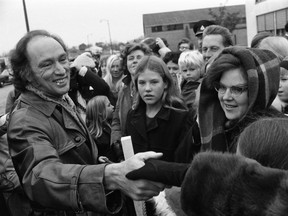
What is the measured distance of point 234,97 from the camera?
2016mm

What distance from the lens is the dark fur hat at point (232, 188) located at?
86cm

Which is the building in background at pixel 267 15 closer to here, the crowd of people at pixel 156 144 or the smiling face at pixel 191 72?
the smiling face at pixel 191 72

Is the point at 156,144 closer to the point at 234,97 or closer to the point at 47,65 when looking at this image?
the point at 234,97

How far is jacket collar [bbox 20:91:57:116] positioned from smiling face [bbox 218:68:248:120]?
1.00 m

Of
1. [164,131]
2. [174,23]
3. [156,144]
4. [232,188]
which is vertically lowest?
[156,144]

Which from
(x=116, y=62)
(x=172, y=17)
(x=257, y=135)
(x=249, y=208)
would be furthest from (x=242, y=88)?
(x=172, y=17)

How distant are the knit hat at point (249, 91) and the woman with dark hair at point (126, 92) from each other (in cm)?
151

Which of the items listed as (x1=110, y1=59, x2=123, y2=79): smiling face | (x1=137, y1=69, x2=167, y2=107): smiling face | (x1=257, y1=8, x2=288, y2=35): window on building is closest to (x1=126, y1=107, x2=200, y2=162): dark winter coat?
(x1=137, y1=69, x2=167, y2=107): smiling face

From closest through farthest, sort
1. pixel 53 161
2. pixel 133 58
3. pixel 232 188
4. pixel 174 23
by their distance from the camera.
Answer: pixel 232 188 → pixel 53 161 → pixel 133 58 → pixel 174 23

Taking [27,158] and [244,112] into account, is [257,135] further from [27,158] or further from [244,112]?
[27,158]

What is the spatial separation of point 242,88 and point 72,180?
3.62 feet

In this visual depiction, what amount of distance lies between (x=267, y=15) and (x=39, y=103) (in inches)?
981

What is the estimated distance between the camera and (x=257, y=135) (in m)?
1.14

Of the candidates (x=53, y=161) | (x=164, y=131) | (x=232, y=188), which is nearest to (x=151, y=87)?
(x=164, y=131)
